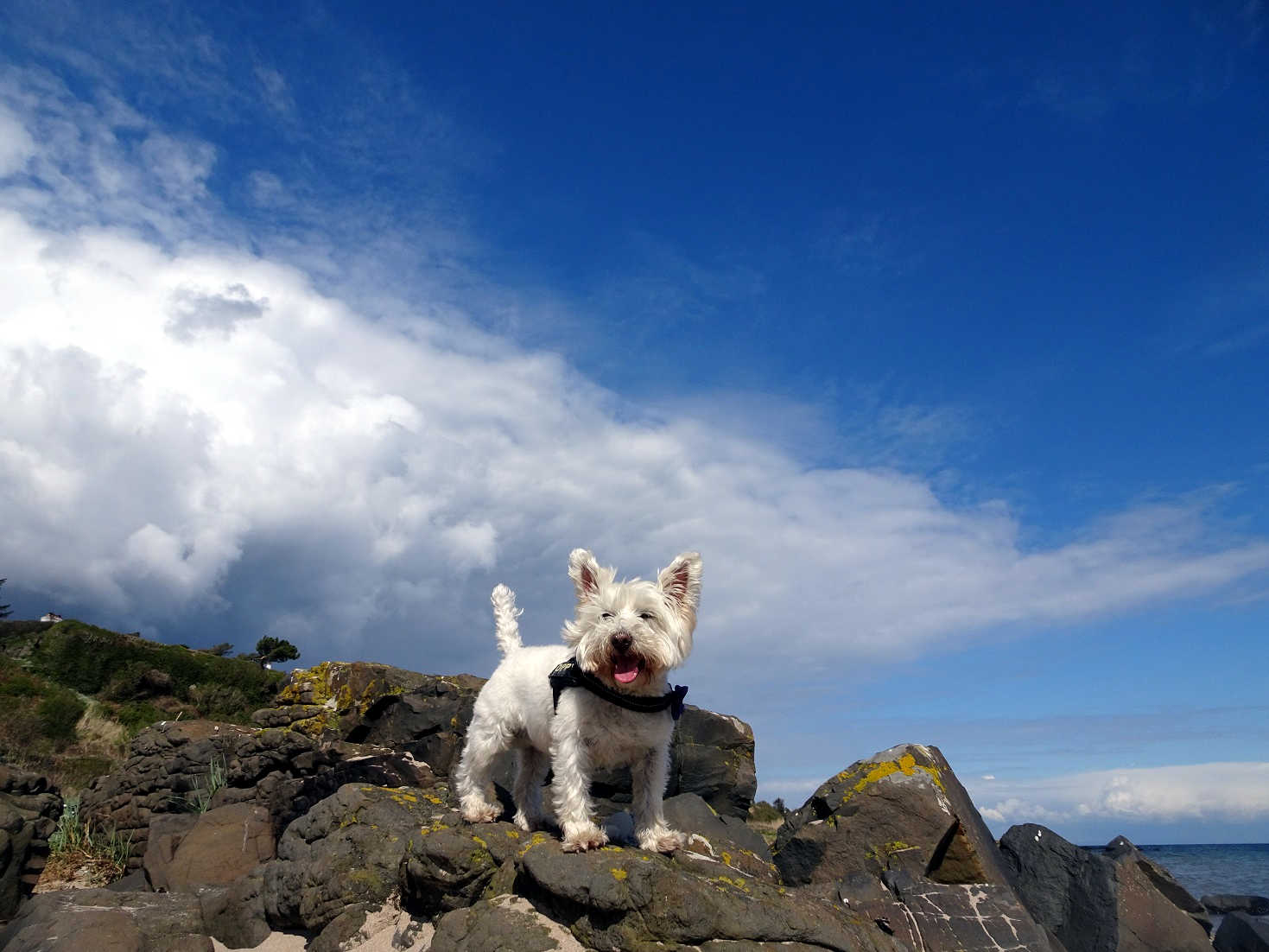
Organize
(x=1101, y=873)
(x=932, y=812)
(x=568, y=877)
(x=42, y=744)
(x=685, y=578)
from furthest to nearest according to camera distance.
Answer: (x=42, y=744), (x=1101, y=873), (x=932, y=812), (x=685, y=578), (x=568, y=877)

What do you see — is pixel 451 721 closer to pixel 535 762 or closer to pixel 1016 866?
pixel 535 762

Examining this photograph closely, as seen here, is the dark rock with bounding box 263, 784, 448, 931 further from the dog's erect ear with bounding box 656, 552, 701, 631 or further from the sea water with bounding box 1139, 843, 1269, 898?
the sea water with bounding box 1139, 843, 1269, 898

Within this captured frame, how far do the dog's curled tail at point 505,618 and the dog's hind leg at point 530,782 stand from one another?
3.40ft

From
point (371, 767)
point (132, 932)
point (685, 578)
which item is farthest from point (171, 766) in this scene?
point (685, 578)

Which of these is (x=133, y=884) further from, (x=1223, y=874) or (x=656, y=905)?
(x=1223, y=874)

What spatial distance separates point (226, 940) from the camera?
8.22 meters

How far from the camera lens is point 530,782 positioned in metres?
8.20

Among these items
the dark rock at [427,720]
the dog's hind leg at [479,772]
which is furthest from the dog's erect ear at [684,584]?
the dark rock at [427,720]

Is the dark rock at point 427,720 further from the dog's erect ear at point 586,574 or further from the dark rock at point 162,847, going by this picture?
the dog's erect ear at point 586,574

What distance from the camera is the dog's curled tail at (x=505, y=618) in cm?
846

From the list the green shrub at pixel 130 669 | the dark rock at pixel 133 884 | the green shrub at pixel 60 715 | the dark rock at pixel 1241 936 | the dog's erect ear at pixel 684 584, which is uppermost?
the green shrub at pixel 130 669

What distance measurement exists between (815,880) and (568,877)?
14.9 feet

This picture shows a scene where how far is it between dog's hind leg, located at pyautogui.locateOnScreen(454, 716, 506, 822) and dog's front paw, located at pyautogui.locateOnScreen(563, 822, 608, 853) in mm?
1449

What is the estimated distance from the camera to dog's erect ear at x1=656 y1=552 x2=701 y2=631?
6684 mm
